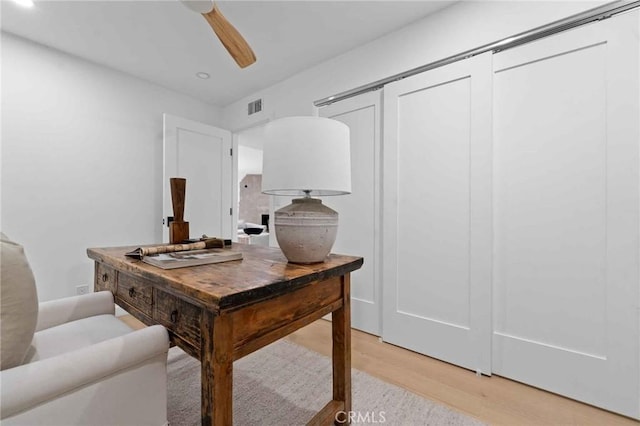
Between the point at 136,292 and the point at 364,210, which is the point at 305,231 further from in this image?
the point at 364,210

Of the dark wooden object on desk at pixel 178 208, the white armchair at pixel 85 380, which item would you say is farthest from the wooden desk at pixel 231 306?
the dark wooden object on desk at pixel 178 208

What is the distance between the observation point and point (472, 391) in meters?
1.60

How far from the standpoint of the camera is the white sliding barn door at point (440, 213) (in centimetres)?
182

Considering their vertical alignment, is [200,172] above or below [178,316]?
above

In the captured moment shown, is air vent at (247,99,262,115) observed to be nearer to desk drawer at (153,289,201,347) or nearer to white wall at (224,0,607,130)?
white wall at (224,0,607,130)

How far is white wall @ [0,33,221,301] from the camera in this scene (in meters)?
2.34

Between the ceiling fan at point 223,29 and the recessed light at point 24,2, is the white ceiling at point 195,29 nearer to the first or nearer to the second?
the recessed light at point 24,2

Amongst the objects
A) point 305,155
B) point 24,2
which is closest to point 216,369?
point 305,155

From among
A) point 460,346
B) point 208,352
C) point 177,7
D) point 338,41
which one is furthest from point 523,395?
point 177,7

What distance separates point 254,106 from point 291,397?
10.3ft

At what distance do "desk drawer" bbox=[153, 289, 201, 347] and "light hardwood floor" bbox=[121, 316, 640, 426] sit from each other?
1.36 m

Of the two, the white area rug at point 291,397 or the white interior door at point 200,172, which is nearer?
the white area rug at point 291,397

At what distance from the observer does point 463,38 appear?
75.2 inches

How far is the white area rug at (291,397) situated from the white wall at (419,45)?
2.28 meters
